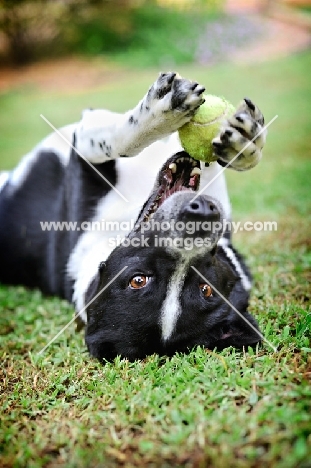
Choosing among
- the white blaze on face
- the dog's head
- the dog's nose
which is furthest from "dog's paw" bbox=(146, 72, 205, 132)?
the white blaze on face

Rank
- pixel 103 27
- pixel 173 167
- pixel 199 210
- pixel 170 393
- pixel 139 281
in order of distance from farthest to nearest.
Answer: pixel 103 27 → pixel 173 167 → pixel 139 281 → pixel 199 210 → pixel 170 393

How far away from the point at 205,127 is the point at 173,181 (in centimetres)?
46

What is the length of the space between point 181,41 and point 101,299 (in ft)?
34.5

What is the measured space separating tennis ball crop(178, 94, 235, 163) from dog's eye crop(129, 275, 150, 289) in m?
0.71

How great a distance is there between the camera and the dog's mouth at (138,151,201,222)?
2.96m

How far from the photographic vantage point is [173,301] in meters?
2.71

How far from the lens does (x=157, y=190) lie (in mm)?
2982

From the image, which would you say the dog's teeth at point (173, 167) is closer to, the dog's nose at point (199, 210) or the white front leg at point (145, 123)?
the white front leg at point (145, 123)

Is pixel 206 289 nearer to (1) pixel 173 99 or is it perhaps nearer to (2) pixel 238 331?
(2) pixel 238 331

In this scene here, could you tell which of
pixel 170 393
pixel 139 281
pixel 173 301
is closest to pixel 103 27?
pixel 139 281

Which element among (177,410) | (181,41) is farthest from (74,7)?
(177,410)

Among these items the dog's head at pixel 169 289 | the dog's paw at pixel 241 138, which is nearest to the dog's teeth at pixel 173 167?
the dog's head at pixel 169 289

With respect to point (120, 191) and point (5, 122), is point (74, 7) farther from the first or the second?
point (120, 191)

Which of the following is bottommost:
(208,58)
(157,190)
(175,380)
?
(208,58)
